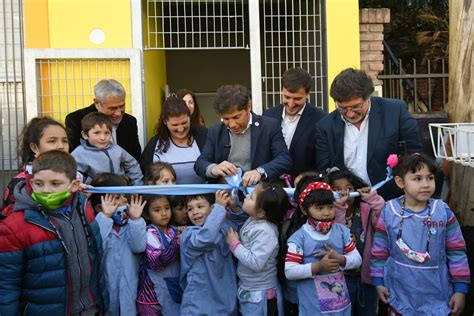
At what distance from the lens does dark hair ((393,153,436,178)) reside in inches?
124

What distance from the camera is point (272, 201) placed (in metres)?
3.27

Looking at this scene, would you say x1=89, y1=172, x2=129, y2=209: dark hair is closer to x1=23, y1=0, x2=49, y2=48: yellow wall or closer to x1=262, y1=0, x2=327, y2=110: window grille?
x1=23, y1=0, x2=49, y2=48: yellow wall

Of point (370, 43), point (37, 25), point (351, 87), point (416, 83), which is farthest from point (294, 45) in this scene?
point (351, 87)

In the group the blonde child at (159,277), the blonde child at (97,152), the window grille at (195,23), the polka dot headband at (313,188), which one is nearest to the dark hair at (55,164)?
the blonde child at (159,277)

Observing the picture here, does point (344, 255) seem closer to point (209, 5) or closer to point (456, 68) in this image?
point (456, 68)

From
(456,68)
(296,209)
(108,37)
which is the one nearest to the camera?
(296,209)

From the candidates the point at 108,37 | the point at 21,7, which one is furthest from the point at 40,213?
the point at 21,7

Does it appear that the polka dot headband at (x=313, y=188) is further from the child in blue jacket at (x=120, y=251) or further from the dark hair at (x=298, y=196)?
the child in blue jacket at (x=120, y=251)

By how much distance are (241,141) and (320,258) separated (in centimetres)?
88

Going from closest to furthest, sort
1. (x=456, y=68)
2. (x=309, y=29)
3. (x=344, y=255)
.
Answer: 1. (x=344, y=255)
2. (x=456, y=68)
3. (x=309, y=29)

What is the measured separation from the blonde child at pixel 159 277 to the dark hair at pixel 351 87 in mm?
1252

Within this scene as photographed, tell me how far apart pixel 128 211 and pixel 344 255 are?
122 cm

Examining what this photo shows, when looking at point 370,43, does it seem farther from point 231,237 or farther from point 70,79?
point 231,237

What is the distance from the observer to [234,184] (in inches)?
130
